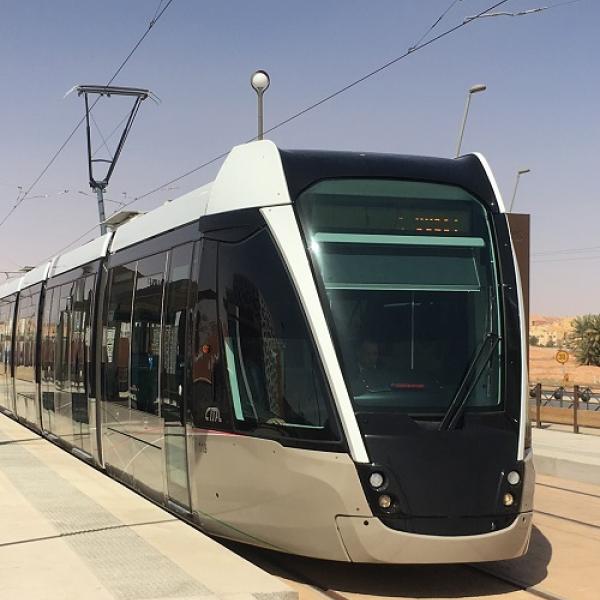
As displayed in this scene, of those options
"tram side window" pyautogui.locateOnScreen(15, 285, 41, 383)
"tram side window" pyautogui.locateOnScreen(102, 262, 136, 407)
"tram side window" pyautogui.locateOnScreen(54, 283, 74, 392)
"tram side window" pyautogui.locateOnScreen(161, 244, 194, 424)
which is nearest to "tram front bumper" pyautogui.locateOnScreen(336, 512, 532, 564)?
"tram side window" pyautogui.locateOnScreen(161, 244, 194, 424)

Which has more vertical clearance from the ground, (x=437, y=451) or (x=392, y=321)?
(x=392, y=321)

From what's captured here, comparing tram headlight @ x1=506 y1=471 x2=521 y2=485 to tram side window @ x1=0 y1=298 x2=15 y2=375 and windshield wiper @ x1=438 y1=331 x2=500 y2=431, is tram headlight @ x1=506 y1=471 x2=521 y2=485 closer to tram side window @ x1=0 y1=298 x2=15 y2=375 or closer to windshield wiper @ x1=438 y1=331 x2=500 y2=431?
windshield wiper @ x1=438 y1=331 x2=500 y2=431

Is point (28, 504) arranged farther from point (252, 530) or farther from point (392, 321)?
point (392, 321)

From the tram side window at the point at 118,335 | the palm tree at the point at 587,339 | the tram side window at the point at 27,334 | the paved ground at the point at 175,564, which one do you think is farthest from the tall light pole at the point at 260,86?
the palm tree at the point at 587,339

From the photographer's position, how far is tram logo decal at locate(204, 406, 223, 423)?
21.9ft

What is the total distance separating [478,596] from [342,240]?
2.68 metres

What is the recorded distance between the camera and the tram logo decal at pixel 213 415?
21.9 ft

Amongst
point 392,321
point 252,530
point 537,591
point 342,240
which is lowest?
point 537,591

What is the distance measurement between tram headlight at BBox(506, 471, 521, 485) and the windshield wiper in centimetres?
52

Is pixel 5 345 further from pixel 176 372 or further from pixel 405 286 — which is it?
pixel 405 286

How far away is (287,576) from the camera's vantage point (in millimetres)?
6488

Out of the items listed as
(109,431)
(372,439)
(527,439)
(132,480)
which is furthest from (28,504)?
(527,439)

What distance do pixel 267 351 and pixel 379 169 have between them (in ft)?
5.51

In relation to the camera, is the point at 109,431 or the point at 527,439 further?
the point at 109,431
